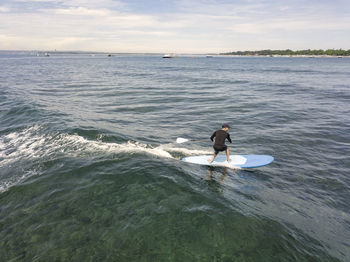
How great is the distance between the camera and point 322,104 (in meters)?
27.6

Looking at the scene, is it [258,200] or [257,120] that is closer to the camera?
[258,200]

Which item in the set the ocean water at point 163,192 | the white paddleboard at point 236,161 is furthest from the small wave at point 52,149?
the white paddleboard at point 236,161

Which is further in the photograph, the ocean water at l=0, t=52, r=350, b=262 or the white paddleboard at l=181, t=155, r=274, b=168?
the white paddleboard at l=181, t=155, r=274, b=168

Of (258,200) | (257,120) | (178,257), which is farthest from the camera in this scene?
(257,120)

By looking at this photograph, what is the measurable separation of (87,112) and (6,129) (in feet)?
22.7

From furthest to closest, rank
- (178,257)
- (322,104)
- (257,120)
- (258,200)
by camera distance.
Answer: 1. (322,104)
2. (257,120)
3. (258,200)
4. (178,257)

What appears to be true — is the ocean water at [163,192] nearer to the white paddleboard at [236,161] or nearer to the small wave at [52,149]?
Answer: the small wave at [52,149]

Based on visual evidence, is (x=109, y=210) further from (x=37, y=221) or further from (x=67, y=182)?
(x=67, y=182)

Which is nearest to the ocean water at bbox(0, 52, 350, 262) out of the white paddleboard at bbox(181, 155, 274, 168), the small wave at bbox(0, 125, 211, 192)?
the small wave at bbox(0, 125, 211, 192)

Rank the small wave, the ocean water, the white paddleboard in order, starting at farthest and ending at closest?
1. the small wave
2. the white paddleboard
3. the ocean water

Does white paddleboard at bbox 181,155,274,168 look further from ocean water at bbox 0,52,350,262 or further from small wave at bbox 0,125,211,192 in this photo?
small wave at bbox 0,125,211,192

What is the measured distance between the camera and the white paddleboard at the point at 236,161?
11828 mm

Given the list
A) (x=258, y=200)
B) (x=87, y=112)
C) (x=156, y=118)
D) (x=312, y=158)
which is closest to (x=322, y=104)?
(x=312, y=158)

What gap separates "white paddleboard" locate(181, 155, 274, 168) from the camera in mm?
11828
